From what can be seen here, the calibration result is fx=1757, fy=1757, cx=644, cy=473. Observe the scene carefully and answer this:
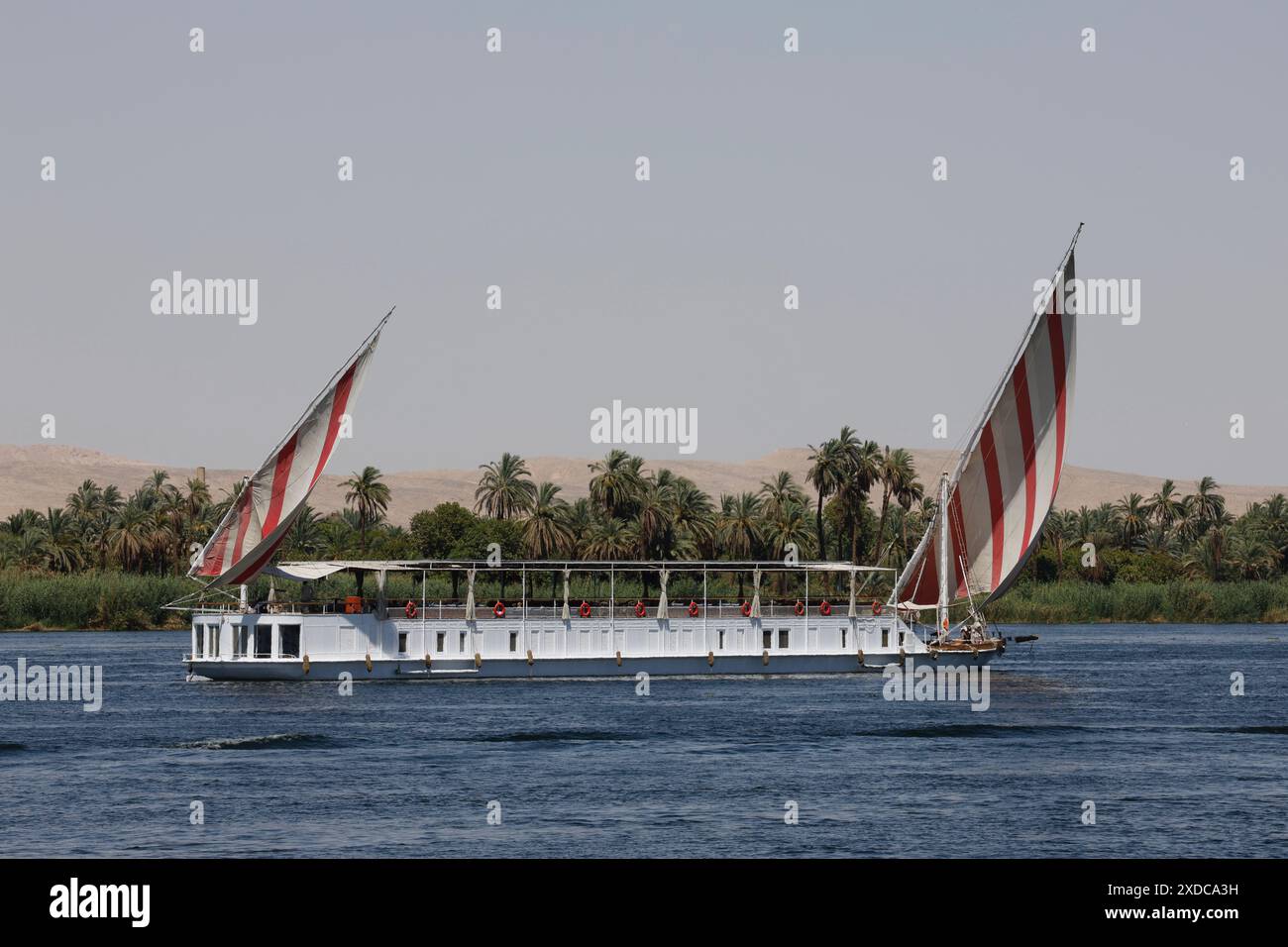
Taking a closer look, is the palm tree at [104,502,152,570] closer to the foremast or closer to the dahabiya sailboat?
the dahabiya sailboat

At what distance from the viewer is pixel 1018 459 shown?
253 feet

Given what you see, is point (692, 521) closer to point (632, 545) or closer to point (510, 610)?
point (632, 545)

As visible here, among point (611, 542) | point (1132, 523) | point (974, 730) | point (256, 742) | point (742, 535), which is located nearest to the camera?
point (256, 742)

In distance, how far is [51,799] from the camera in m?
40.0

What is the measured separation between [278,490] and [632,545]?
6692 centimetres

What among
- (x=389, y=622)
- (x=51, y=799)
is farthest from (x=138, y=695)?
(x=51, y=799)

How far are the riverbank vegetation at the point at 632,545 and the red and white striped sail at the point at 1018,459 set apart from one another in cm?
4301

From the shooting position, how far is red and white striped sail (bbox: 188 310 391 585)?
7075 centimetres

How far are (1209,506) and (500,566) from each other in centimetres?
12959

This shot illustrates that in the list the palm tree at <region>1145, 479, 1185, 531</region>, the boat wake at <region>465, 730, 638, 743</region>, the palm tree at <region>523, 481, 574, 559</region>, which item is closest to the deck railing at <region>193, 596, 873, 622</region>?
the boat wake at <region>465, 730, 638, 743</region>

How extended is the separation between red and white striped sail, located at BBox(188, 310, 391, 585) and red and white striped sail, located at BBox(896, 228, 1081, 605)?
25.5m

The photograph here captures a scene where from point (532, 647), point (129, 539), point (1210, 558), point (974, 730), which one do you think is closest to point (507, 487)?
point (129, 539)

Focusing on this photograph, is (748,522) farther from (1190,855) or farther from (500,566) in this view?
(1190,855)
